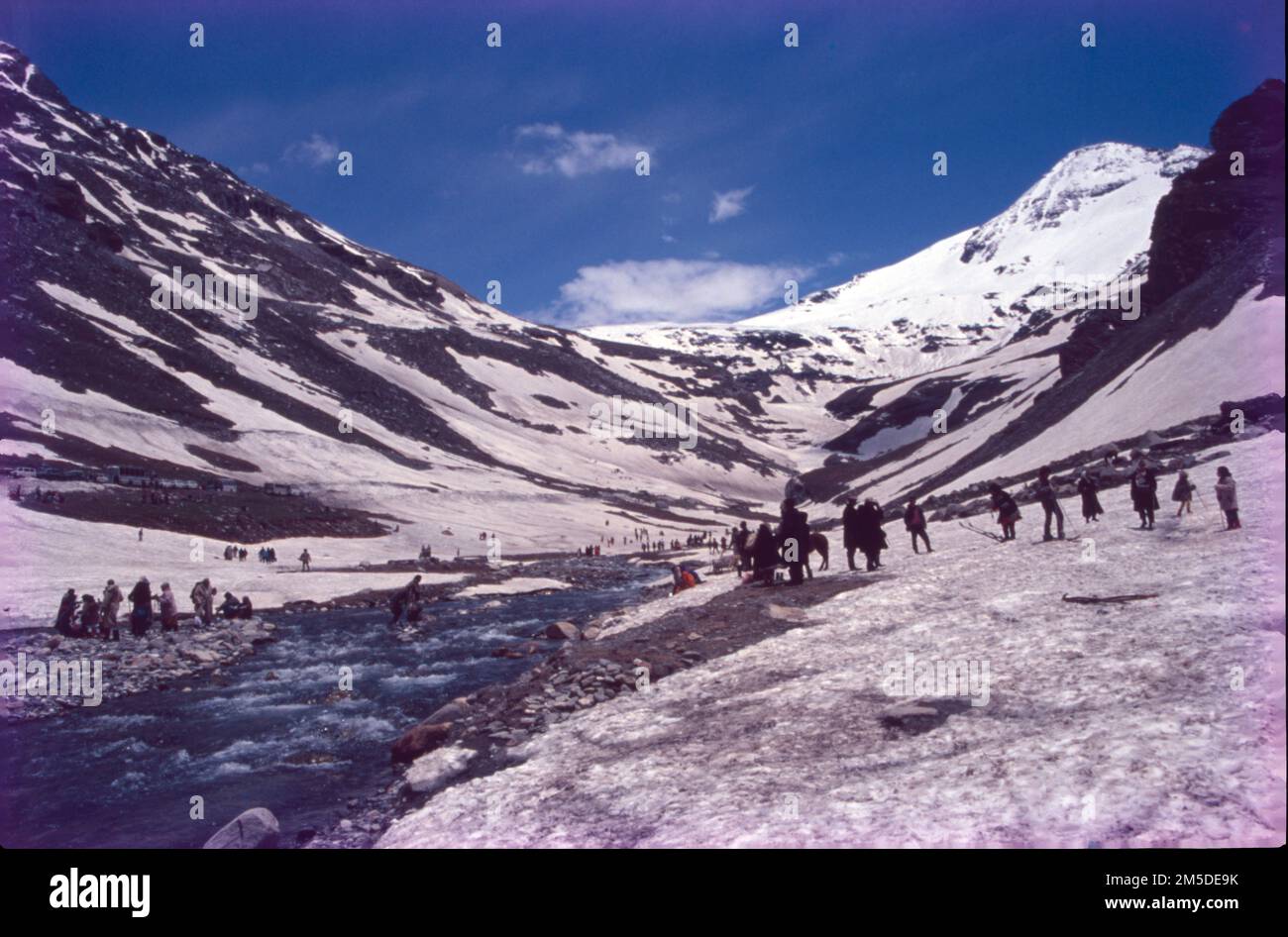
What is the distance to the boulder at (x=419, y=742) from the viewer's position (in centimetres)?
1579

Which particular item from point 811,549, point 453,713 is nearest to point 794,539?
point 811,549

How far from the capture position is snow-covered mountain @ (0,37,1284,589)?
59250 mm

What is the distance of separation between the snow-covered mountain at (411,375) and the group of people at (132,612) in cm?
1628

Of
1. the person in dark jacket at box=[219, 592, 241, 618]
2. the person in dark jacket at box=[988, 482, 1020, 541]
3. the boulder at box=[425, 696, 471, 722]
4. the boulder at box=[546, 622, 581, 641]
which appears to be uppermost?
the person in dark jacket at box=[988, 482, 1020, 541]

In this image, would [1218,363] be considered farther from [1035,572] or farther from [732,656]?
[732,656]

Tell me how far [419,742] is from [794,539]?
12963mm

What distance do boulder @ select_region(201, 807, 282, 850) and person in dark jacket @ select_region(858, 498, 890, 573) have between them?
1888 cm

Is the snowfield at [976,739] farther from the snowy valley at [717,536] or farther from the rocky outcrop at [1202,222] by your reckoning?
the rocky outcrop at [1202,222]

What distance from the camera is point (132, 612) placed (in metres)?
33.0
